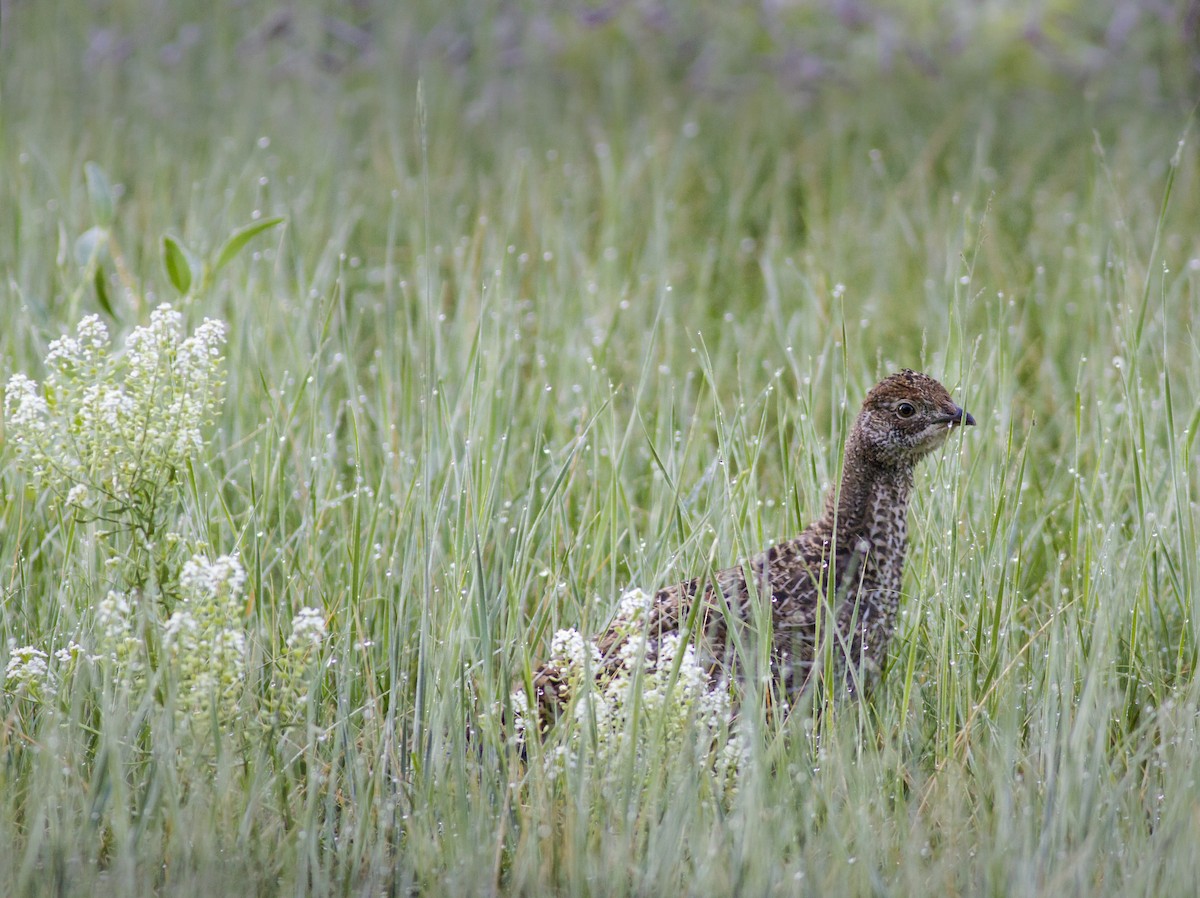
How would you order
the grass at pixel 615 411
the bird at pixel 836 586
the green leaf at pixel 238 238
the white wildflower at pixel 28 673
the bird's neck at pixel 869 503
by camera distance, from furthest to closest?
the green leaf at pixel 238 238 → the bird's neck at pixel 869 503 → the bird at pixel 836 586 → the white wildflower at pixel 28 673 → the grass at pixel 615 411

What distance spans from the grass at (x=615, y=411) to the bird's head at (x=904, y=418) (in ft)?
0.27

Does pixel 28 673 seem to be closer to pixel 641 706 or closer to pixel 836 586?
pixel 641 706

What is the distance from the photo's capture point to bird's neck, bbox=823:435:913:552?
3494mm

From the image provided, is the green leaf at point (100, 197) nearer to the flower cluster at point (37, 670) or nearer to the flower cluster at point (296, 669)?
the flower cluster at point (37, 670)

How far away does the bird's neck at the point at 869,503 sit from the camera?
3494 millimetres

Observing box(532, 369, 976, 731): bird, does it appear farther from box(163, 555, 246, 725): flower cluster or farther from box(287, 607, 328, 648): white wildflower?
box(163, 555, 246, 725): flower cluster

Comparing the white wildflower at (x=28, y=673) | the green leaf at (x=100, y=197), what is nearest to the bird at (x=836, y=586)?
the white wildflower at (x=28, y=673)

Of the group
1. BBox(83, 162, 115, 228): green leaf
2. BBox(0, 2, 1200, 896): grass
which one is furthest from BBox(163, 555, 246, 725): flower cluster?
BBox(83, 162, 115, 228): green leaf

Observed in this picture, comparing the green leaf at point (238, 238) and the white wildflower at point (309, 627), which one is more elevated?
the green leaf at point (238, 238)

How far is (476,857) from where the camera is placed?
2.63 m

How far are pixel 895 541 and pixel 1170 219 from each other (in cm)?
353

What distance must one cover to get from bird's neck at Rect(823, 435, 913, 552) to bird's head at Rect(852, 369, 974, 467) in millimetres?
33

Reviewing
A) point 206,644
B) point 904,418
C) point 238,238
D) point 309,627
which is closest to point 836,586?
point 904,418

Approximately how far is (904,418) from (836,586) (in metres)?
0.46
